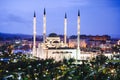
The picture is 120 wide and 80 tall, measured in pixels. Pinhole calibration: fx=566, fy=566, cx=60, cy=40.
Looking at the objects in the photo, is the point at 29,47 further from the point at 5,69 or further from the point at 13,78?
the point at 13,78

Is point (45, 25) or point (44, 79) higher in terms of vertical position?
point (45, 25)

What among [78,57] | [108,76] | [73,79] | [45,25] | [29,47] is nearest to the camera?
[73,79]

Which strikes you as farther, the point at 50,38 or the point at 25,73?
the point at 50,38

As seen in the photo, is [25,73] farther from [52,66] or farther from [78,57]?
[78,57]

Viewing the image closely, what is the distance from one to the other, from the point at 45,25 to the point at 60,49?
8.53 ft

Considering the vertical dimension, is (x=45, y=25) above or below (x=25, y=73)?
above

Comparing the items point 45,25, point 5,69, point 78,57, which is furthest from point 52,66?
point 45,25

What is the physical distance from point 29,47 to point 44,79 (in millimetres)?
23697

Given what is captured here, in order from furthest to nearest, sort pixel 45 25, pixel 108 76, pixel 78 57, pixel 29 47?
pixel 29 47 < pixel 45 25 < pixel 78 57 < pixel 108 76

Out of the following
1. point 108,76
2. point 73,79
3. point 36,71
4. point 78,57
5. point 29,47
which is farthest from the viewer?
point 29,47

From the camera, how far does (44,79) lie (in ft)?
48.4

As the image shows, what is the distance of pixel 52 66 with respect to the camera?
1945 cm

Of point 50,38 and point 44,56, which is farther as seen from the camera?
point 50,38

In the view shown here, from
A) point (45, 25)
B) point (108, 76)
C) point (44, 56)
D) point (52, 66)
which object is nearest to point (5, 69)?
point (52, 66)
